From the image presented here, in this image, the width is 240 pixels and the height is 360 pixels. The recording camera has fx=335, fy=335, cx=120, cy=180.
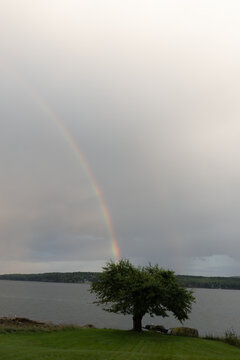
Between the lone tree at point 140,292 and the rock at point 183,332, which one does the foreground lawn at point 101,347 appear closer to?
the lone tree at point 140,292

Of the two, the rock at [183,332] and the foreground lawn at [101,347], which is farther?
the rock at [183,332]

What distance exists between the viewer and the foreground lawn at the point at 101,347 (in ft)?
79.2

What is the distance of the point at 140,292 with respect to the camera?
41.6 meters

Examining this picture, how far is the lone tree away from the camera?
1617 inches

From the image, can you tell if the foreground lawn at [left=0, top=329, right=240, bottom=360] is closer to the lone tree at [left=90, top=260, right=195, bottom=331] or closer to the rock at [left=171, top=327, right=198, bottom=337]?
the lone tree at [left=90, top=260, right=195, bottom=331]

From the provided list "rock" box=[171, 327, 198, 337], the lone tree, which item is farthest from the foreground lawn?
"rock" box=[171, 327, 198, 337]

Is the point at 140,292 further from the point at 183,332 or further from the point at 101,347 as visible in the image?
the point at 101,347

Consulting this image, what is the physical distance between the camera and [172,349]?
30.5 meters

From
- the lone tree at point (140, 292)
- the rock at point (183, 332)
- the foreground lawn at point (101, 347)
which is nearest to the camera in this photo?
the foreground lawn at point (101, 347)

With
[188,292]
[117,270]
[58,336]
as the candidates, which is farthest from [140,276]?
[58,336]

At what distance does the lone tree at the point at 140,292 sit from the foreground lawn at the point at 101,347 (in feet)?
10.6

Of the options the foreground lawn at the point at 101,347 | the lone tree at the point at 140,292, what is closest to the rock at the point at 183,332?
the lone tree at the point at 140,292

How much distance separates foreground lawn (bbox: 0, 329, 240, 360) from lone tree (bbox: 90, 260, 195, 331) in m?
3.22

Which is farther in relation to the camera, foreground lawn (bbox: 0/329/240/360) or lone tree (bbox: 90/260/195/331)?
lone tree (bbox: 90/260/195/331)
